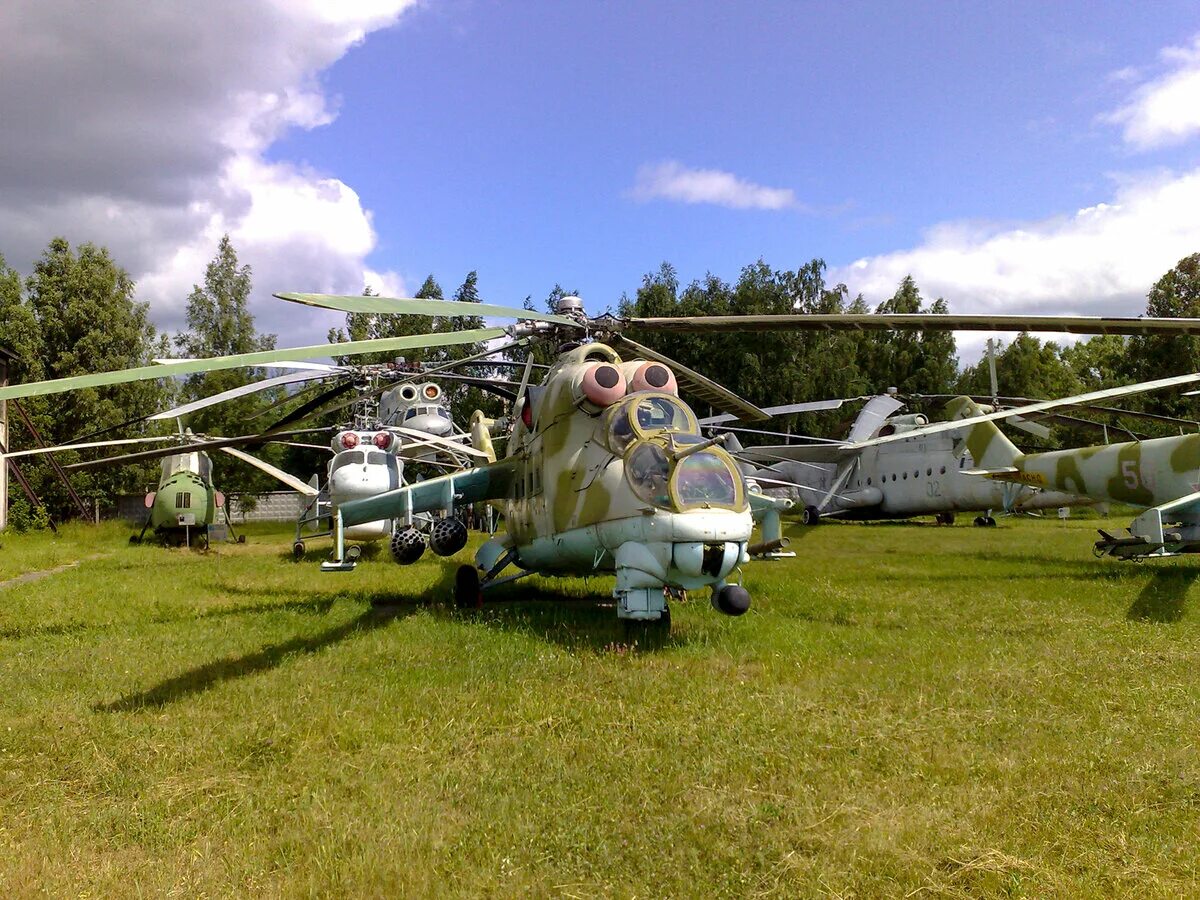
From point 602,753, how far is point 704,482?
123 inches

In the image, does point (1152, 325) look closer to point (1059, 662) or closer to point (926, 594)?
point (1059, 662)

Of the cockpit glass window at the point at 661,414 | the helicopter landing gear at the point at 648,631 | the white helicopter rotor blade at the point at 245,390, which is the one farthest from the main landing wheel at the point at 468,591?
the cockpit glass window at the point at 661,414

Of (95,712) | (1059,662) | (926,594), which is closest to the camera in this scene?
(95,712)

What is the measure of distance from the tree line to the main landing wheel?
69.2 feet

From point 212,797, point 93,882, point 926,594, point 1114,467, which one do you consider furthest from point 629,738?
point 1114,467

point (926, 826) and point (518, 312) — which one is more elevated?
point (518, 312)

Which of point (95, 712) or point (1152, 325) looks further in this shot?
point (1152, 325)

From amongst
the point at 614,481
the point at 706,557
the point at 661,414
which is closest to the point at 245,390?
the point at 614,481

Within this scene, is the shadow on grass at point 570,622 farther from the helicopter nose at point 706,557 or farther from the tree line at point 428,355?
the tree line at point 428,355

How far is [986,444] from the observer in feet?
58.5

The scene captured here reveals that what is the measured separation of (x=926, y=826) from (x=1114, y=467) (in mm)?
13464

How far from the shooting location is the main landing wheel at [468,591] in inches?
437

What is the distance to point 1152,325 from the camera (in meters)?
6.73

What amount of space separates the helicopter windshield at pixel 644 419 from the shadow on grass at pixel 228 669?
3.76 m
